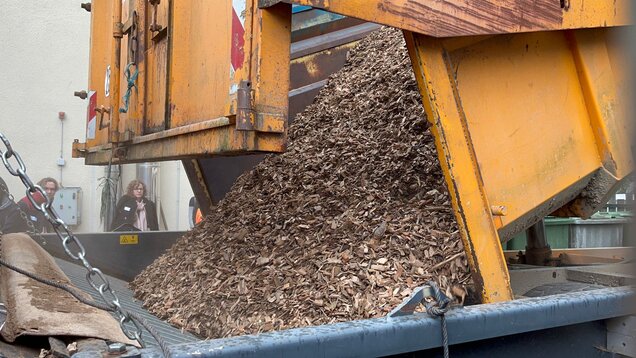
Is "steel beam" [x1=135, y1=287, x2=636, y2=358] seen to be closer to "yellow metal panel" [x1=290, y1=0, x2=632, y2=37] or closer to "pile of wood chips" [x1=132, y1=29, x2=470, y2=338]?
"pile of wood chips" [x1=132, y1=29, x2=470, y2=338]

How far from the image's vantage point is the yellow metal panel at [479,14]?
1940 mm

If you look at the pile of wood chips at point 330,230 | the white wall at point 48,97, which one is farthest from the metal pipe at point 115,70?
the white wall at point 48,97

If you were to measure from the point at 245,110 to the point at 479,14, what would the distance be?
813mm

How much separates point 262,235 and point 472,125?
121cm

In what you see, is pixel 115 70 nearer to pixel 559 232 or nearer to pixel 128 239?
pixel 128 239

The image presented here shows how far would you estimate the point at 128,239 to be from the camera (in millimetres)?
4254

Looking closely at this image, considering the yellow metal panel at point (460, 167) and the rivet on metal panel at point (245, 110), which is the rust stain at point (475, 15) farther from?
the rivet on metal panel at point (245, 110)

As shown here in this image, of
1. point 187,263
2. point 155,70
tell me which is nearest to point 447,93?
point 155,70

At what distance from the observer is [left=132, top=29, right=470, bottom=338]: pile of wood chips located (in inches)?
94.7

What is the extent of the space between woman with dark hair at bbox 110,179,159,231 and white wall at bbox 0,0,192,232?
11.8ft

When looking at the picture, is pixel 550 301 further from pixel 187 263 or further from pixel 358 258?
pixel 187 263

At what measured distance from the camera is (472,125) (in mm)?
2223

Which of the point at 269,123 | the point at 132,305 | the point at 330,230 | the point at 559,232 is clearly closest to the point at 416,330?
the point at 269,123

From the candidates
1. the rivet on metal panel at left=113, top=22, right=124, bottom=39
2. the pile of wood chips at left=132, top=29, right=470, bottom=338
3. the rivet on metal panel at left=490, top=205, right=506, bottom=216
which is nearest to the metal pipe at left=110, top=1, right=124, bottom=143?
the rivet on metal panel at left=113, top=22, right=124, bottom=39
